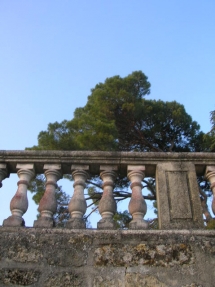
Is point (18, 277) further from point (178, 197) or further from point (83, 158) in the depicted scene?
point (178, 197)

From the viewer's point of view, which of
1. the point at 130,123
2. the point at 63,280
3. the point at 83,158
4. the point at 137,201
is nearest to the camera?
the point at 63,280

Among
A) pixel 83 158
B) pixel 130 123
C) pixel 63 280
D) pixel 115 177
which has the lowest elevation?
pixel 63 280

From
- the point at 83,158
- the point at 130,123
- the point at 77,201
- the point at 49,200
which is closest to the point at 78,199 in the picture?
the point at 77,201

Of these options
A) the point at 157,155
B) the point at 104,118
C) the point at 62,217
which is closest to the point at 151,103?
the point at 104,118

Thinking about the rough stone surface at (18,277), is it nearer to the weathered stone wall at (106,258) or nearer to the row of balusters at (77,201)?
the weathered stone wall at (106,258)

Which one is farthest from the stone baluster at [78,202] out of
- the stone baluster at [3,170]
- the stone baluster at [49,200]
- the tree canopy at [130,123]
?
the tree canopy at [130,123]

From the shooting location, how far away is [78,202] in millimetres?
3025

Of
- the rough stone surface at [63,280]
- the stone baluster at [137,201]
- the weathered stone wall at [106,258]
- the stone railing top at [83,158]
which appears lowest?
the rough stone surface at [63,280]

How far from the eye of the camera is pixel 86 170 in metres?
3.30

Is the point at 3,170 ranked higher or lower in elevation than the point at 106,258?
higher

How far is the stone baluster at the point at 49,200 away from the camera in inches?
115

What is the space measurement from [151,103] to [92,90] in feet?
6.55

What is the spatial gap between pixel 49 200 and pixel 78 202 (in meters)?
0.25

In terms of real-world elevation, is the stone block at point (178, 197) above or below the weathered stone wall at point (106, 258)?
above
